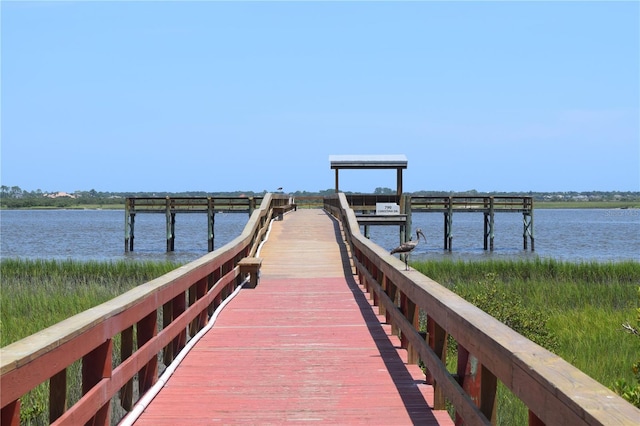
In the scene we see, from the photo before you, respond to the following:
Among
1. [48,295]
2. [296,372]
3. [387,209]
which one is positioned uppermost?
[387,209]

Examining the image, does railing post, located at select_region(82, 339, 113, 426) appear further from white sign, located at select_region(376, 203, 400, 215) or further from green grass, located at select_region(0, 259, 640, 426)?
white sign, located at select_region(376, 203, 400, 215)

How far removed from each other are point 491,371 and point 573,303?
16.8m

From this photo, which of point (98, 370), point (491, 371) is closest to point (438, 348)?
point (491, 371)

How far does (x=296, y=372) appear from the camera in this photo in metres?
6.73

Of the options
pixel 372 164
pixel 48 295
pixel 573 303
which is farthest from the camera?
pixel 372 164

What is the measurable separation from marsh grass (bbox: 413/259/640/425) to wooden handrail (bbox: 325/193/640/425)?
2597 millimetres

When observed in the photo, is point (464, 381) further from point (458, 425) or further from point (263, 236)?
point (263, 236)

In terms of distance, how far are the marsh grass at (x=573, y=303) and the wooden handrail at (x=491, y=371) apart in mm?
2597

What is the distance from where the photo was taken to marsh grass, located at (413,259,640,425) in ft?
36.5

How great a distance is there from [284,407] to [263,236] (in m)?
17.1

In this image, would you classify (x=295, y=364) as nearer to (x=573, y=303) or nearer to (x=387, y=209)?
(x=573, y=303)

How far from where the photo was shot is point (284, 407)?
562 centimetres

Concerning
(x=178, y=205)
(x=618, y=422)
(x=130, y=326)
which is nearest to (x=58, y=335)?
(x=130, y=326)

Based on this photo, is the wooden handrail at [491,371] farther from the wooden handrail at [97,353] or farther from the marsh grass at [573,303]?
the marsh grass at [573,303]
